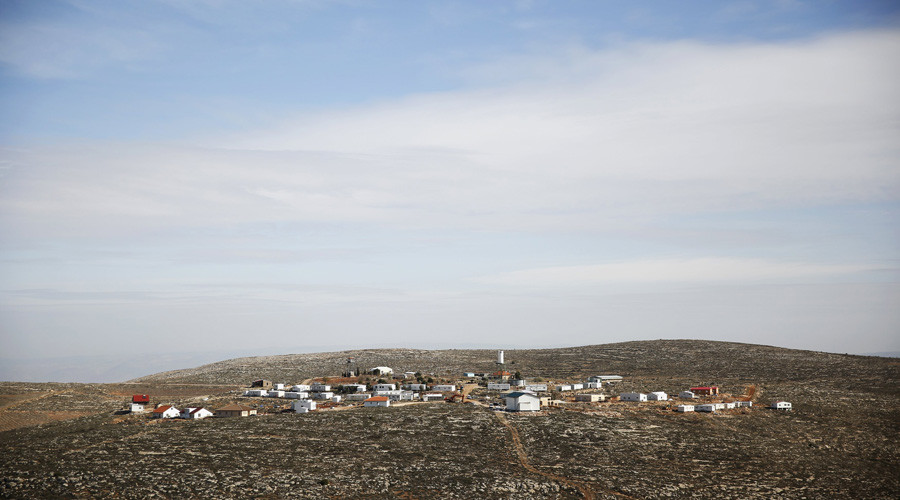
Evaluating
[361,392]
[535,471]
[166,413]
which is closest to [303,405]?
[166,413]

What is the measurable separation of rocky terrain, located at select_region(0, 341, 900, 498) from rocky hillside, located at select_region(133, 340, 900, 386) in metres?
16.8

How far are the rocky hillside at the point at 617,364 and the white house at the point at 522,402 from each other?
126 ft

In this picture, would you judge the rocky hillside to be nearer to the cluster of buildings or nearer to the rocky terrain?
the rocky terrain

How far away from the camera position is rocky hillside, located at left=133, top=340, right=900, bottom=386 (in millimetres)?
117719

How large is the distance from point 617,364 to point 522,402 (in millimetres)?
61830

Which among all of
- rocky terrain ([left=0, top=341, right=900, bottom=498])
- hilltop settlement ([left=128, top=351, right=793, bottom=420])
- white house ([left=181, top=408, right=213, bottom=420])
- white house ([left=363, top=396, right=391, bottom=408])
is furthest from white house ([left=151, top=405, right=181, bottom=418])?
white house ([left=363, top=396, right=391, bottom=408])

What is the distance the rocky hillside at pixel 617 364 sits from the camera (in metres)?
118

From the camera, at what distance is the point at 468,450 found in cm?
A: 6431

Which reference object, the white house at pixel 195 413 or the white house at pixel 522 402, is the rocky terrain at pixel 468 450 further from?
the white house at pixel 195 413

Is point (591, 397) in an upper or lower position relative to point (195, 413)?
upper

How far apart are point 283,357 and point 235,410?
9230 centimetres

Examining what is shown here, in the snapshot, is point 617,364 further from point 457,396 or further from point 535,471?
point 535,471

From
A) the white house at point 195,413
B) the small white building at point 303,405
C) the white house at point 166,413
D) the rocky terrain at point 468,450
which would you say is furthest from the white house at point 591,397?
the white house at point 166,413

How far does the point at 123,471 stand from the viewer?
5359 centimetres
